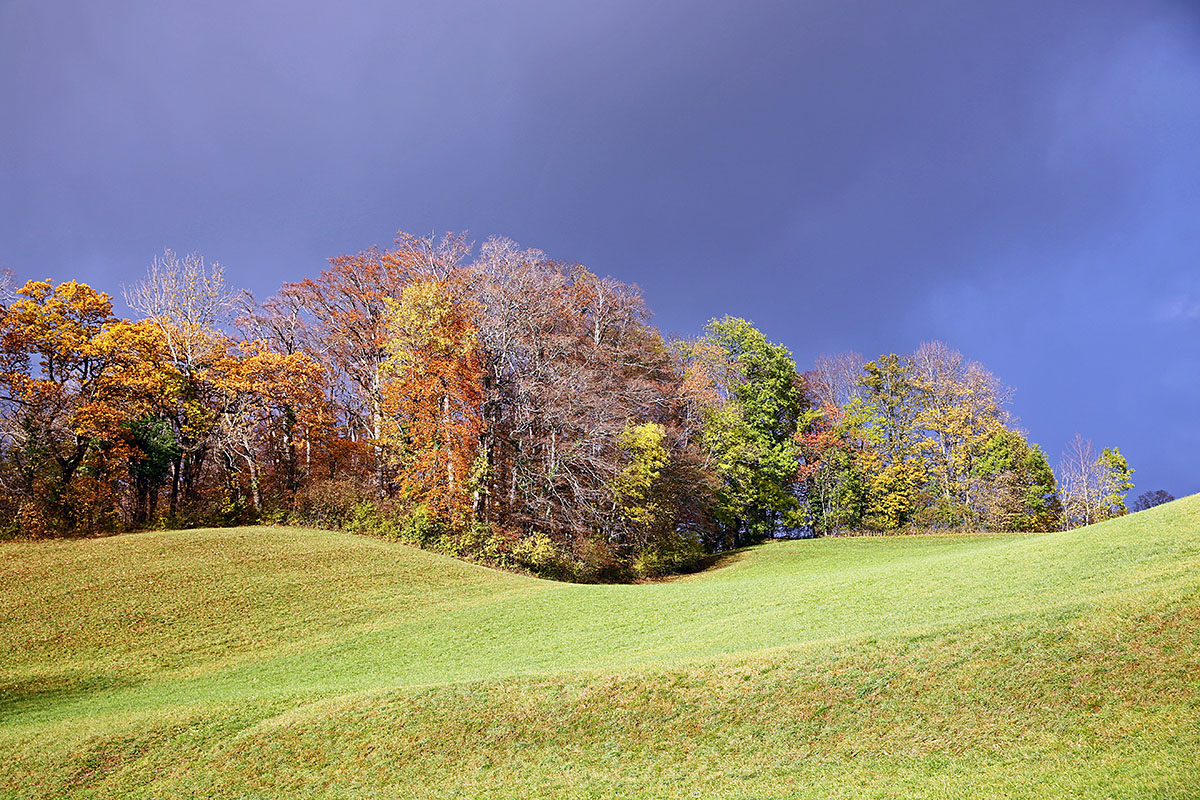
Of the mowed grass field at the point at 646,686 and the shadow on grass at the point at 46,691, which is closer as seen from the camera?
the mowed grass field at the point at 646,686

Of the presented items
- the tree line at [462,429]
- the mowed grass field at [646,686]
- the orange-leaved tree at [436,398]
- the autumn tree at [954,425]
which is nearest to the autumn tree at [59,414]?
the tree line at [462,429]

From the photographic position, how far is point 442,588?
23328 millimetres

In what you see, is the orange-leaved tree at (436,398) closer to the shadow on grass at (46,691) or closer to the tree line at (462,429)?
the tree line at (462,429)

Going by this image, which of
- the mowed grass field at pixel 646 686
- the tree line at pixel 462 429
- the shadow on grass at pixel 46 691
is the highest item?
the tree line at pixel 462 429

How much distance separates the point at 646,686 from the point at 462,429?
810 inches

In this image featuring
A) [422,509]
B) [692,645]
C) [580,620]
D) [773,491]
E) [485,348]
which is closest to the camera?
[692,645]

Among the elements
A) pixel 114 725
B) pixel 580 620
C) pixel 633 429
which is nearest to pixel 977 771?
pixel 580 620

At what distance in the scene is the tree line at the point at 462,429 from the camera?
92.8ft

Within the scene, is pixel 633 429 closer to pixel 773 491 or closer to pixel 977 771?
pixel 773 491

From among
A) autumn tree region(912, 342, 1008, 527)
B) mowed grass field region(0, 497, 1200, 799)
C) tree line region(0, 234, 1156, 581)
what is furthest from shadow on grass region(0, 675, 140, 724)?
autumn tree region(912, 342, 1008, 527)

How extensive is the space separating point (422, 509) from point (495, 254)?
1340cm

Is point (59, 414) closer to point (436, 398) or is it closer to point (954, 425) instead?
point (436, 398)

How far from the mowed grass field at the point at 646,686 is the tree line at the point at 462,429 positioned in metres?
8.84

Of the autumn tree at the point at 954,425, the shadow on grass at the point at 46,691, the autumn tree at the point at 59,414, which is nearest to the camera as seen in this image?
the shadow on grass at the point at 46,691
